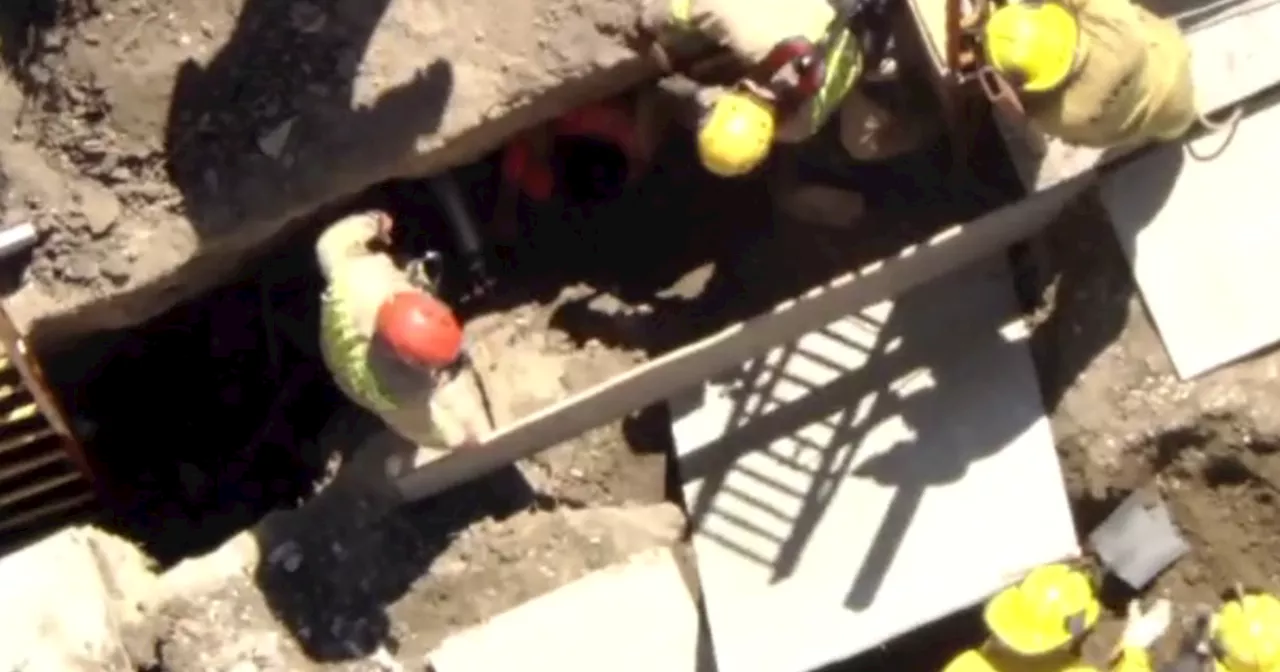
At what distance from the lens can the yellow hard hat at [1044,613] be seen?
21.4 feet

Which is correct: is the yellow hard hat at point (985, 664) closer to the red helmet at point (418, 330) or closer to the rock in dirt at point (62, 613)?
the red helmet at point (418, 330)

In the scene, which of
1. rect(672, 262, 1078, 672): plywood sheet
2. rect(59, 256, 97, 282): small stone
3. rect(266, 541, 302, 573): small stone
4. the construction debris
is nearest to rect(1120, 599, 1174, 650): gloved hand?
the construction debris

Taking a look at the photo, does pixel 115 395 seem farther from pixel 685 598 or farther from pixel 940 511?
pixel 940 511

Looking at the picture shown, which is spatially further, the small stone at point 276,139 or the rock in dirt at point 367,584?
the rock in dirt at point 367,584

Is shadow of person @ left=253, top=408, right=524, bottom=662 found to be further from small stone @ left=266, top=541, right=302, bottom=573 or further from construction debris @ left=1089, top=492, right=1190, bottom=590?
construction debris @ left=1089, top=492, right=1190, bottom=590

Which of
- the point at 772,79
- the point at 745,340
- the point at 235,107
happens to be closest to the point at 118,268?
the point at 235,107

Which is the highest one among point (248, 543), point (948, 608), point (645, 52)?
point (645, 52)

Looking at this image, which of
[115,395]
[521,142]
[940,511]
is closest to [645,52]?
[521,142]

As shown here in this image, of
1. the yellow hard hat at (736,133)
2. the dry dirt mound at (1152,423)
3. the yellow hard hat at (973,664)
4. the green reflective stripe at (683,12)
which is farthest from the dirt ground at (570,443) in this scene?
the yellow hard hat at (736,133)

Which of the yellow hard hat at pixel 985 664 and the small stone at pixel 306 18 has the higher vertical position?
the small stone at pixel 306 18

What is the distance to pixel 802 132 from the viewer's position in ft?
20.1

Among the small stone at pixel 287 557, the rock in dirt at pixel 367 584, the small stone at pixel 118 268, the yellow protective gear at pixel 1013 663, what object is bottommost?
the yellow protective gear at pixel 1013 663

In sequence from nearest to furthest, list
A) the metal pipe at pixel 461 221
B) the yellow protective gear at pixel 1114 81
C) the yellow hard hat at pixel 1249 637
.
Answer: the yellow protective gear at pixel 1114 81 → the yellow hard hat at pixel 1249 637 → the metal pipe at pixel 461 221

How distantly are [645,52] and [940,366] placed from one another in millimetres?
1569
